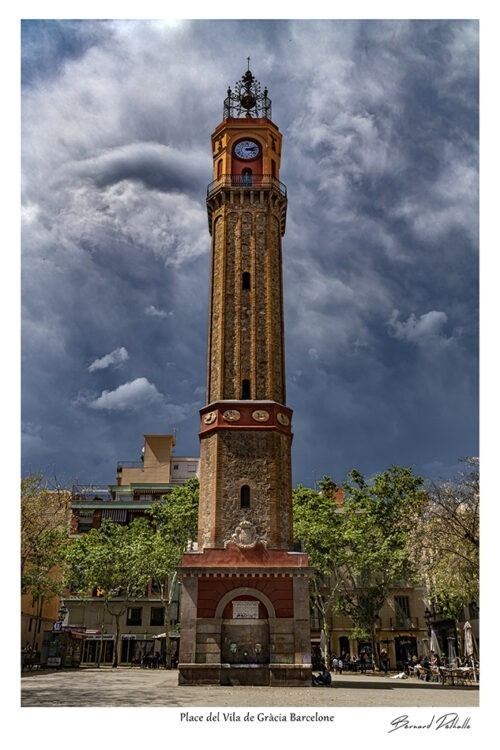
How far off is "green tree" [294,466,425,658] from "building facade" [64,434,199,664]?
46.9 ft

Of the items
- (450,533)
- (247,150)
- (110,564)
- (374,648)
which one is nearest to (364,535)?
(374,648)

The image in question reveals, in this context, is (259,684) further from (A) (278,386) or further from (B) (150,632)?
(B) (150,632)

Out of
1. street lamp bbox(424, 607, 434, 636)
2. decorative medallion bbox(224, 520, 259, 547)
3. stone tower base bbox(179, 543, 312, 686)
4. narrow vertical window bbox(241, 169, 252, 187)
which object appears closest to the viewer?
stone tower base bbox(179, 543, 312, 686)

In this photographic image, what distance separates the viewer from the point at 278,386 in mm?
34500

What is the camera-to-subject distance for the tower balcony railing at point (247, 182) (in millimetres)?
38281

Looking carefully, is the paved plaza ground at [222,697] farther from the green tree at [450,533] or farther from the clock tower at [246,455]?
the green tree at [450,533]

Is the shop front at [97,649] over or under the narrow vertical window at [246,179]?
under

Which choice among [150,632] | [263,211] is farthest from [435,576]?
[150,632]

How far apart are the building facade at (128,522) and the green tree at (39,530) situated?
34.4 feet

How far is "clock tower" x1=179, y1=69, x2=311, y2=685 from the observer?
27188 millimetres

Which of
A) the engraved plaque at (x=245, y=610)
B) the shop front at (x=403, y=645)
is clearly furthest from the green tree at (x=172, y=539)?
the shop front at (x=403, y=645)

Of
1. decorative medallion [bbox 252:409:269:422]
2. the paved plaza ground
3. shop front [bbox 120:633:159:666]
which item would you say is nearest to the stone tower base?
the paved plaza ground

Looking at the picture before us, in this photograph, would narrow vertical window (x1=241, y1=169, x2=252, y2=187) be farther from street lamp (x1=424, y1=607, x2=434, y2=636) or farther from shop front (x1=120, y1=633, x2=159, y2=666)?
street lamp (x1=424, y1=607, x2=434, y2=636)
